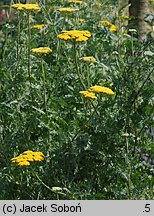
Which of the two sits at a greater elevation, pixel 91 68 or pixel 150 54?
pixel 150 54

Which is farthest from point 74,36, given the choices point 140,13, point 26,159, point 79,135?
point 140,13

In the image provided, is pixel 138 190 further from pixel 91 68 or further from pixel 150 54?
pixel 91 68

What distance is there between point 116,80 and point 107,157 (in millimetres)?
464

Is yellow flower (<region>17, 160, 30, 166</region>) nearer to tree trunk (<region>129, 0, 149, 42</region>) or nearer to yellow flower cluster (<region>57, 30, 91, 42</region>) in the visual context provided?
yellow flower cluster (<region>57, 30, 91, 42</region>)

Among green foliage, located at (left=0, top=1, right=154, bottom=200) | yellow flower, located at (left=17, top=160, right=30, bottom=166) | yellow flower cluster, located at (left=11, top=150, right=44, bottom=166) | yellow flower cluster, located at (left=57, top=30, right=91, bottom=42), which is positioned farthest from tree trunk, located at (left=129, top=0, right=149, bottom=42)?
yellow flower, located at (left=17, top=160, right=30, bottom=166)

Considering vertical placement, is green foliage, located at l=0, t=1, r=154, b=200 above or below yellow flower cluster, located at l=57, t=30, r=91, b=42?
below

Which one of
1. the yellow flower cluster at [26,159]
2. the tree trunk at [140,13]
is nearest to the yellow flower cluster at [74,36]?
the yellow flower cluster at [26,159]

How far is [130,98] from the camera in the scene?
12.9ft

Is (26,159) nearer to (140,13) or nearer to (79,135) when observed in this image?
(79,135)

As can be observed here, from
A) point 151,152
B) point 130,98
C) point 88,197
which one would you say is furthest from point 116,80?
point 88,197

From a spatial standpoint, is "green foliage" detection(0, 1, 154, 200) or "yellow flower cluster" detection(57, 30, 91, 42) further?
"green foliage" detection(0, 1, 154, 200)

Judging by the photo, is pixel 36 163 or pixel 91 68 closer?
pixel 36 163

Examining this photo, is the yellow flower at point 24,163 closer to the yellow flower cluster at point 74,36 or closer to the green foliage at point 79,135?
the green foliage at point 79,135

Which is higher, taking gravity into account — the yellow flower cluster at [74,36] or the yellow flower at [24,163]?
the yellow flower cluster at [74,36]
